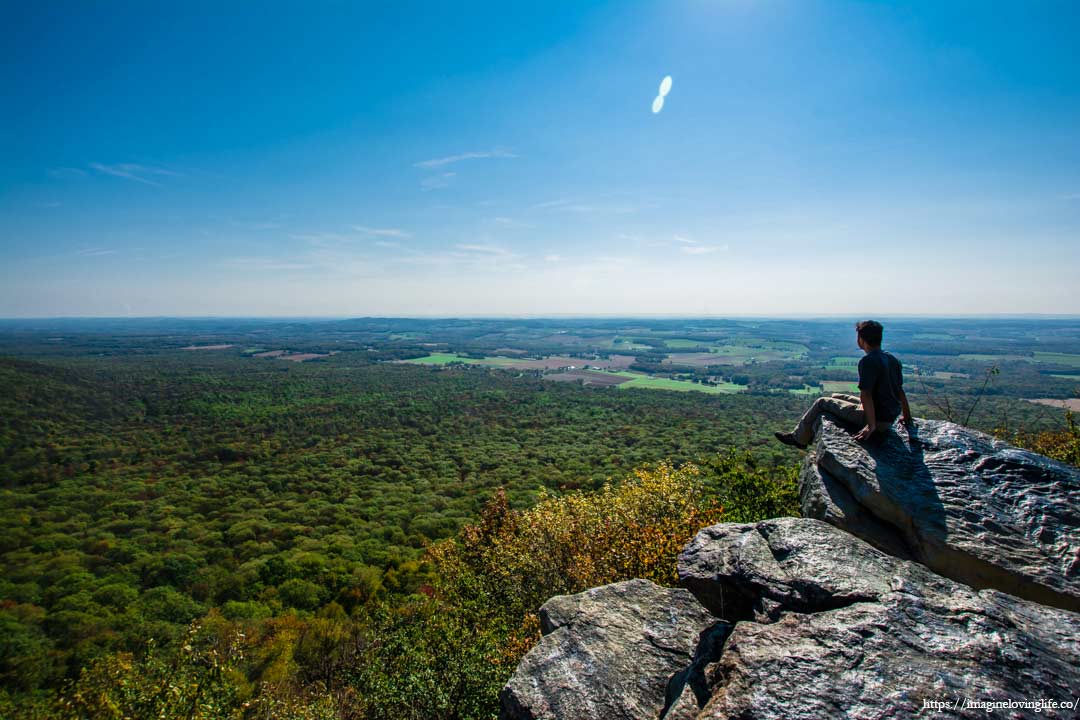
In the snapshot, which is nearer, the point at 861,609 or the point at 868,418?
the point at 861,609

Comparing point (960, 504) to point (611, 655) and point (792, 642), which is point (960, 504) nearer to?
point (792, 642)

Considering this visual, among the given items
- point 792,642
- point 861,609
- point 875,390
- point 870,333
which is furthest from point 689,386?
point 792,642

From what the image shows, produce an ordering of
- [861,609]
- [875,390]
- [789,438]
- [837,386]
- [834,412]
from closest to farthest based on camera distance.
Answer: [861,609], [875,390], [834,412], [789,438], [837,386]

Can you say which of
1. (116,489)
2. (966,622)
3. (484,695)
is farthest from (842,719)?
(116,489)

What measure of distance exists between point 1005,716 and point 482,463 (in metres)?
93.9

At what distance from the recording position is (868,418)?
36.7 ft

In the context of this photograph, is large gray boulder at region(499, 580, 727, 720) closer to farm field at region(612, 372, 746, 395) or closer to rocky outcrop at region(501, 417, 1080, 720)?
rocky outcrop at region(501, 417, 1080, 720)

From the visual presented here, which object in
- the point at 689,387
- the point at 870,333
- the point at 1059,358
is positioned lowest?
the point at 689,387

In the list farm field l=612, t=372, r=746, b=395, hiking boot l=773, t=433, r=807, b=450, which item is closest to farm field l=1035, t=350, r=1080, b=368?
farm field l=612, t=372, r=746, b=395

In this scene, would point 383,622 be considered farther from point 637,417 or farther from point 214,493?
point 637,417

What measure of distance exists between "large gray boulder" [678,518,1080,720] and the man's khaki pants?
4211 millimetres

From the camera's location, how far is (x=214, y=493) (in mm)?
79812

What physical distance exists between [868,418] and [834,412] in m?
1.54

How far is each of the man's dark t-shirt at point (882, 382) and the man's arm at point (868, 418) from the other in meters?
0.16
